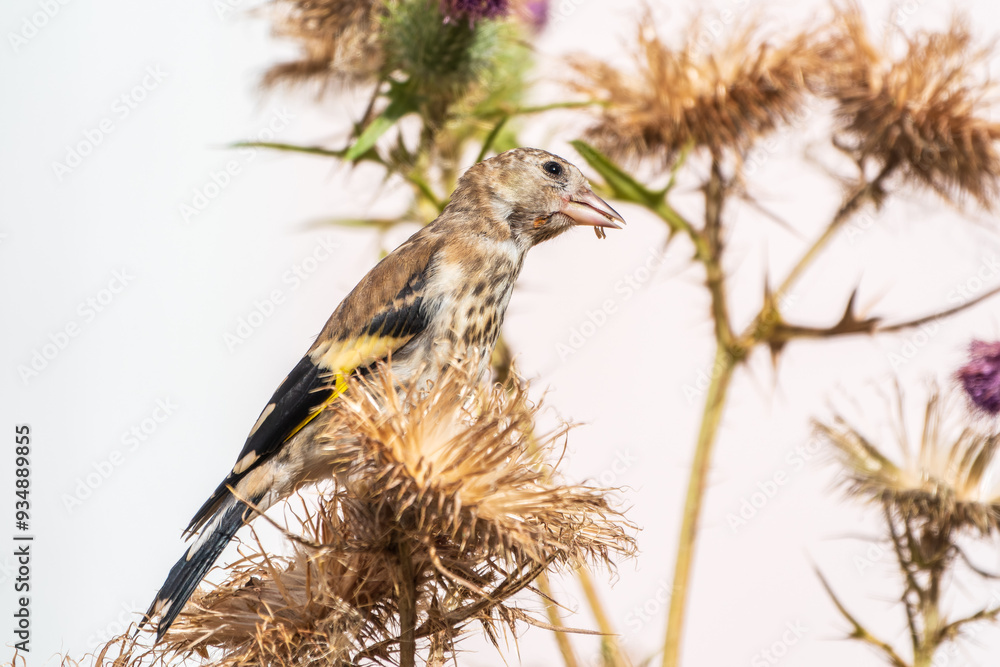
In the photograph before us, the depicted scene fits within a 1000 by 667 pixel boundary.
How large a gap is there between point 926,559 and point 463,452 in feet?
2.75

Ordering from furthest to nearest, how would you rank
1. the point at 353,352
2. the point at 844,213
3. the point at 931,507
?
the point at 844,213
the point at 931,507
the point at 353,352

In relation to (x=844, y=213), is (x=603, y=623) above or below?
below

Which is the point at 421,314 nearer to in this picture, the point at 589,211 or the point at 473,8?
the point at 589,211

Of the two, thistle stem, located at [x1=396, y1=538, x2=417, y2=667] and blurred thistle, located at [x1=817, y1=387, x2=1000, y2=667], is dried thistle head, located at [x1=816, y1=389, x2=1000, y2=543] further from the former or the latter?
thistle stem, located at [x1=396, y1=538, x2=417, y2=667]

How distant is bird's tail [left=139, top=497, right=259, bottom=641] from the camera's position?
775mm

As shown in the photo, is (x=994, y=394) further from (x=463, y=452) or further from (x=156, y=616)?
(x=156, y=616)

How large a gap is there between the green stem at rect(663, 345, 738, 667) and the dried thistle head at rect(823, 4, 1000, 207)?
16.9 inches

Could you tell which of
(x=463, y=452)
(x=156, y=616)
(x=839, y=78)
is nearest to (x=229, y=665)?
(x=156, y=616)

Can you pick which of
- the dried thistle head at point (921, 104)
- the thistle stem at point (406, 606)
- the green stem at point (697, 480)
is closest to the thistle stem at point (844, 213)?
the dried thistle head at point (921, 104)

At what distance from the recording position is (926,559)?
121 cm

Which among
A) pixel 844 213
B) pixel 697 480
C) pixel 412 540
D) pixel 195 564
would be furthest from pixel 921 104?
pixel 195 564

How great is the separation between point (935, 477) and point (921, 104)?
59 centimetres

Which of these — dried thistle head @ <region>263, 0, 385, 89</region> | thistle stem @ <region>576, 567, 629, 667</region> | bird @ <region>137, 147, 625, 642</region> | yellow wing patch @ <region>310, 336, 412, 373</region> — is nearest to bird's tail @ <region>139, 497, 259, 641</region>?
bird @ <region>137, 147, 625, 642</region>

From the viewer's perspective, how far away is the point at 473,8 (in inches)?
50.5
